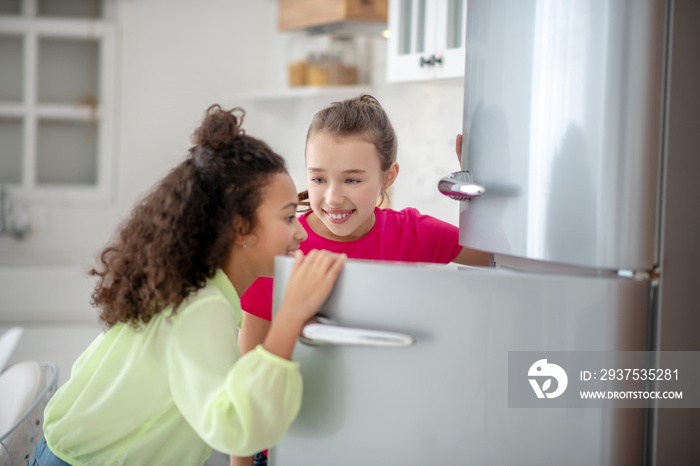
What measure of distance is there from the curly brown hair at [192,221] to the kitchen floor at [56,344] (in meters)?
1.56

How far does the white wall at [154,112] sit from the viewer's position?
10.8 ft

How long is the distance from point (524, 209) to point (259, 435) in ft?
1.20

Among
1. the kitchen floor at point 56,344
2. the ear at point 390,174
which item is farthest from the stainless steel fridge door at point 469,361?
the kitchen floor at point 56,344

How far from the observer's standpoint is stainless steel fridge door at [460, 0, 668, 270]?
0.66 metres

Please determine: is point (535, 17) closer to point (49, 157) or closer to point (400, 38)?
point (400, 38)

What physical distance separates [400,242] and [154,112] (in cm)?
262

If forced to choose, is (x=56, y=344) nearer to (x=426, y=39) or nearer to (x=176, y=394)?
(x=426, y=39)

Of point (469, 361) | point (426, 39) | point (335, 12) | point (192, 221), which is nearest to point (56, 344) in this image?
point (335, 12)

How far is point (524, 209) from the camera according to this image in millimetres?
744

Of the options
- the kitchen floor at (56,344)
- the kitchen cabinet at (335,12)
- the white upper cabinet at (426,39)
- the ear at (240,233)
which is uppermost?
the kitchen cabinet at (335,12)

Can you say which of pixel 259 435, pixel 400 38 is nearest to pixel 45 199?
pixel 400 38

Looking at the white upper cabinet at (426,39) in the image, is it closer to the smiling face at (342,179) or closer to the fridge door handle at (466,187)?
the smiling face at (342,179)

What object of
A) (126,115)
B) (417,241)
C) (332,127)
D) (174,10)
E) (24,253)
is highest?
(174,10)

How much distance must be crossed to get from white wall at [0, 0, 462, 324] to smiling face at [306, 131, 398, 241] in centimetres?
202
